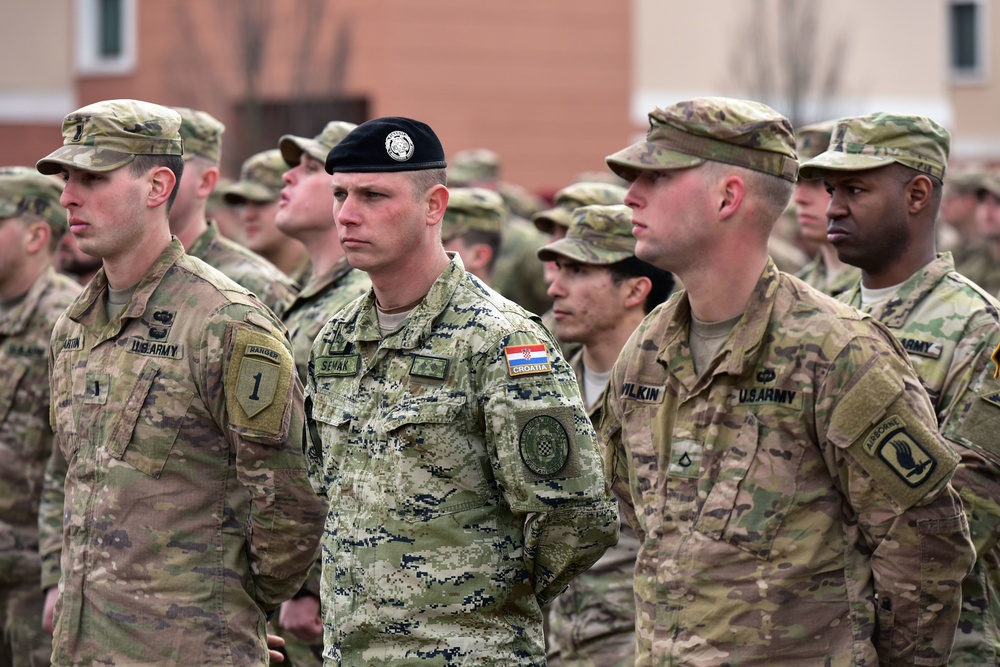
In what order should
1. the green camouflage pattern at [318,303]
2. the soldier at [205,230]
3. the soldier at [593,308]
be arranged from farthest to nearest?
the soldier at [205,230] → the green camouflage pattern at [318,303] → the soldier at [593,308]

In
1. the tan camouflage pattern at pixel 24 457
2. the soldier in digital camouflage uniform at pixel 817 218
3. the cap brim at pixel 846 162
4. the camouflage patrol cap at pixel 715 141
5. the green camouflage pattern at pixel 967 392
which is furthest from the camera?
the soldier in digital camouflage uniform at pixel 817 218

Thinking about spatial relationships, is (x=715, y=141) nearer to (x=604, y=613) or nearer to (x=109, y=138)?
(x=109, y=138)

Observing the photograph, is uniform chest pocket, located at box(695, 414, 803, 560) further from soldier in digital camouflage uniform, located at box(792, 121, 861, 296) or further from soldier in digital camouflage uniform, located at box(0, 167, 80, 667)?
soldier in digital camouflage uniform, located at box(0, 167, 80, 667)

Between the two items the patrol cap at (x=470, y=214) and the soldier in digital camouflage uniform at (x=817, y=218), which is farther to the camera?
the patrol cap at (x=470, y=214)

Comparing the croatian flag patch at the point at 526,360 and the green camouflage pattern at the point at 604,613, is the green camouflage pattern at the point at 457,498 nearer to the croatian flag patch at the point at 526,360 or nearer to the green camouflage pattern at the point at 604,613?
the croatian flag patch at the point at 526,360

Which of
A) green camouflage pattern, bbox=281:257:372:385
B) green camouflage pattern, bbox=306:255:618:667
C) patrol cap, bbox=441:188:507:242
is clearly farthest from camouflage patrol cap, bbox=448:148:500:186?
green camouflage pattern, bbox=306:255:618:667

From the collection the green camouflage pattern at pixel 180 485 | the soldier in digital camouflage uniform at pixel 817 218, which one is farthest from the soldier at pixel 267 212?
the green camouflage pattern at pixel 180 485

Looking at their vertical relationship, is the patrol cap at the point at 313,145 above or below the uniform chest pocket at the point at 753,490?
above

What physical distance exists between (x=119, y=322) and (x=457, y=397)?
1.31 meters

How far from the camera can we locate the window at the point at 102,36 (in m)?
25.0

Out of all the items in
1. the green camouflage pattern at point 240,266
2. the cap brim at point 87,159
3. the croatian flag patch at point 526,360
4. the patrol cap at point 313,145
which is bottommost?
the green camouflage pattern at point 240,266

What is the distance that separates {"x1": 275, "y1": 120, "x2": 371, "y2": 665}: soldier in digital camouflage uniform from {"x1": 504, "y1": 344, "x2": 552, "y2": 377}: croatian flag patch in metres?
1.83

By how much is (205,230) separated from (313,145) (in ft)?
2.05

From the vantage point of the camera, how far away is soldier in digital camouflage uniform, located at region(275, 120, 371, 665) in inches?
222
